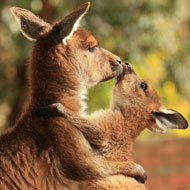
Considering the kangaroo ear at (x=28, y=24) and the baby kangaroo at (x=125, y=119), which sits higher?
the kangaroo ear at (x=28, y=24)

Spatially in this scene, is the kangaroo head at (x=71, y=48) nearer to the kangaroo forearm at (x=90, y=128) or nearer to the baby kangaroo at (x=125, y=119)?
the baby kangaroo at (x=125, y=119)

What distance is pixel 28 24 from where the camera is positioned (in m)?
4.91

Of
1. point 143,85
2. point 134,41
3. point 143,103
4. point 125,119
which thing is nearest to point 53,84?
point 125,119

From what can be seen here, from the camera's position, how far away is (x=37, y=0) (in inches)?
479

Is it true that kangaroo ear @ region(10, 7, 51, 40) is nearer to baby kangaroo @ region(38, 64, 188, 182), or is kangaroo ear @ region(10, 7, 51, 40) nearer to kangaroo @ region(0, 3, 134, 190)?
kangaroo @ region(0, 3, 134, 190)

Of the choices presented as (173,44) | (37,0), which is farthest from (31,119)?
(173,44)

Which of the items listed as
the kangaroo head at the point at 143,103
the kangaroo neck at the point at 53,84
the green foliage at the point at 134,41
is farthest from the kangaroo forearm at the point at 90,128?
the green foliage at the point at 134,41

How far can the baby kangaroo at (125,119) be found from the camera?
15.0 ft

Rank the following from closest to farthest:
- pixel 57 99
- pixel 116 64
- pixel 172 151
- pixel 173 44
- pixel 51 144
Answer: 1. pixel 51 144
2. pixel 57 99
3. pixel 116 64
4. pixel 172 151
5. pixel 173 44

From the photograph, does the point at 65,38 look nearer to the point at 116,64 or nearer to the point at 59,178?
the point at 116,64

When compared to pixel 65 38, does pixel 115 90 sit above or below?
below

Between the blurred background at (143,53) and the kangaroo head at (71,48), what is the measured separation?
4.57 m

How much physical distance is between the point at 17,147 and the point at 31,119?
29 cm

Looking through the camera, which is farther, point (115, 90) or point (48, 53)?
point (115, 90)
